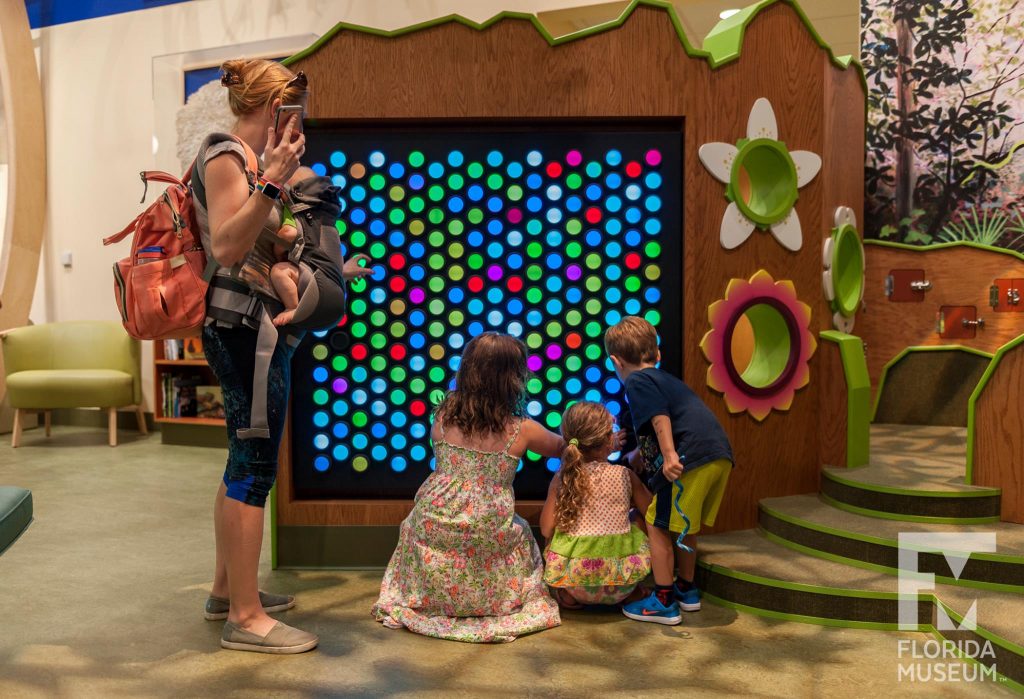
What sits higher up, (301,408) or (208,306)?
(208,306)

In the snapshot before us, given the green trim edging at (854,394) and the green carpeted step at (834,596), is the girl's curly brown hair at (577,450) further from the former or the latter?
the green trim edging at (854,394)

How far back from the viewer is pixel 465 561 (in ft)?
9.44

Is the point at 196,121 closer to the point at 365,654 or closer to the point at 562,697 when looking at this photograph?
the point at 365,654

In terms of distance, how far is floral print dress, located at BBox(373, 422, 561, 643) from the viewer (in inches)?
113

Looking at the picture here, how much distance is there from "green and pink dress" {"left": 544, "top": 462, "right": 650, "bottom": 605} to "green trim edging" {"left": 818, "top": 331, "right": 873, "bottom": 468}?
1225 millimetres

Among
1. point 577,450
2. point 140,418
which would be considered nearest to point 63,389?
point 140,418

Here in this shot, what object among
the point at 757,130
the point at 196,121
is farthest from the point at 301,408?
the point at 196,121

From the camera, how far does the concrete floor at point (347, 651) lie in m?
2.45

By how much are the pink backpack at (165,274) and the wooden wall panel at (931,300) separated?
3.93 m

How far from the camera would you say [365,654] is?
2676 millimetres

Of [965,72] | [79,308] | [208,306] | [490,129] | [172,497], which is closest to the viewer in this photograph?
[208,306]

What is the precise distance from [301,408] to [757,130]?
208 centimetres

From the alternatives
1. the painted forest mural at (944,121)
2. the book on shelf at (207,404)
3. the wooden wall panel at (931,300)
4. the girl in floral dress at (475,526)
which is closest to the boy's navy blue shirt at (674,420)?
the girl in floral dress at (475,526)

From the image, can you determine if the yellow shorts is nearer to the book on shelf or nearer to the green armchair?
the book on shelf
